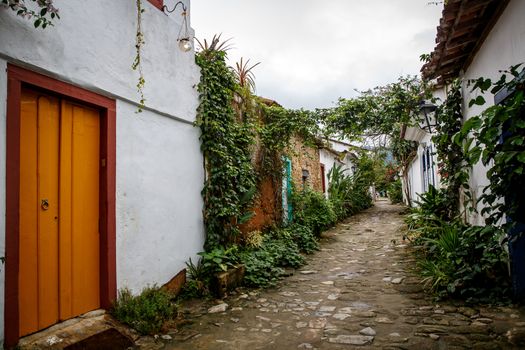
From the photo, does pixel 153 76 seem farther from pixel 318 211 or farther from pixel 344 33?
pixel 318 211

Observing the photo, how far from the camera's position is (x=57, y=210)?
332cm

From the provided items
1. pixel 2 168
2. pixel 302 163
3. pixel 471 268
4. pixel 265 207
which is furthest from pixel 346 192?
pixel 2 168

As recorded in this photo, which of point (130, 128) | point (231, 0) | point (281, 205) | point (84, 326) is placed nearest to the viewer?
point (84, 326)

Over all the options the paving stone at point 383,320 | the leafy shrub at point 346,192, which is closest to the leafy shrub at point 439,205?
the paving stone at point 383,320

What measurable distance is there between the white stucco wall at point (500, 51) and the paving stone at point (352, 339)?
2731 mm

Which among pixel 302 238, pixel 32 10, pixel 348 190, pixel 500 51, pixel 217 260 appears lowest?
pixel 302 238

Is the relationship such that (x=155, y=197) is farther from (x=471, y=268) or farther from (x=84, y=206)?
(x=471, y=268)

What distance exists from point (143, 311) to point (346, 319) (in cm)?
231

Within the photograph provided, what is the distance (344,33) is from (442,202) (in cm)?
480

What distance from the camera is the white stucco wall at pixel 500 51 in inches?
128

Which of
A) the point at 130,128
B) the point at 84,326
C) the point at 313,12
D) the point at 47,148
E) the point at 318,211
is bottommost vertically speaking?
the point at 84,326

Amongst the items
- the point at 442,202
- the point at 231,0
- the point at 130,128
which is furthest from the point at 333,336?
the point at 231,0

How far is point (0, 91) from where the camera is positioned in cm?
275

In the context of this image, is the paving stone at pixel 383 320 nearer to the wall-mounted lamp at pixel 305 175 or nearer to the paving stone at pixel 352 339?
the paving stone at pixel 352 339
